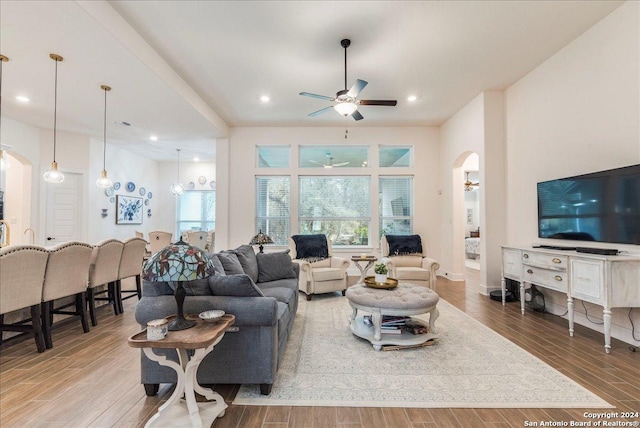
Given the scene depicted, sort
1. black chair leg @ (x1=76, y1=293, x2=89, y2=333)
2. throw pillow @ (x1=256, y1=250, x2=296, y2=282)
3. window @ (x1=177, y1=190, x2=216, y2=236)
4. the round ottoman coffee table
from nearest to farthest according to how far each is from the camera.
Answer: the round ottoman coffee table → black chair leg @ (x1=76, y1=293, x2=89, y2=333) → throw pillow @ (x1=256, y1=250, x2=296, y2=282) → window @ (x1=177, y1=190, x2=216, y2=236)

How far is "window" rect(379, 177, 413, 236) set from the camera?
21.5ft

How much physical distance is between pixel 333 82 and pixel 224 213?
11.6 feet

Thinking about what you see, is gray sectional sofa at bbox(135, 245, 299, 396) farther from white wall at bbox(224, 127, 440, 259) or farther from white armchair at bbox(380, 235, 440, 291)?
white wall at bbox(224, 127, 440, 259)

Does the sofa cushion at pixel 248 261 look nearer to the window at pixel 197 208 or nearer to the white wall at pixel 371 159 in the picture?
the white wall at pixel 371 159

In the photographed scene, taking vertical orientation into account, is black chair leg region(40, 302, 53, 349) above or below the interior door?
below

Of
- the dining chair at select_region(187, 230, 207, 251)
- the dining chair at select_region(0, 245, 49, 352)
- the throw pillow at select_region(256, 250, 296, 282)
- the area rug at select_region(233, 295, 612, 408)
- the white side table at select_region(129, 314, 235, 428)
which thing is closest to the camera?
the white side table at select_region(129, 314, 235, 428)

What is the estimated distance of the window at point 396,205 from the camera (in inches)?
257

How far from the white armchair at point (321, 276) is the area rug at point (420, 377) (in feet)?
4.49

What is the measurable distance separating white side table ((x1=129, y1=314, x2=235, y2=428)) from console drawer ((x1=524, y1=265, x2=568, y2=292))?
345 cm

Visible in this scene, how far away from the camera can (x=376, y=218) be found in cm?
642

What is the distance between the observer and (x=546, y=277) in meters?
3.38

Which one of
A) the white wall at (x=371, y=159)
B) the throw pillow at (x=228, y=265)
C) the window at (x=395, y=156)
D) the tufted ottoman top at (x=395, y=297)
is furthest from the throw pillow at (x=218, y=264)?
the window at (x=395, y=156)

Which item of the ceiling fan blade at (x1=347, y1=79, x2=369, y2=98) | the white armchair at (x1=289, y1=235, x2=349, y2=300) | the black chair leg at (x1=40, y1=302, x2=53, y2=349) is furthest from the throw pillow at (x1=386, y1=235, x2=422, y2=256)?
the black chair leg at (x1=40, y1=302, x2=53, y2=349)

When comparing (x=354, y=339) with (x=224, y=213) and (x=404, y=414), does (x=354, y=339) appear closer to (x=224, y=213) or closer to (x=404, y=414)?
(x=404, y=414)
